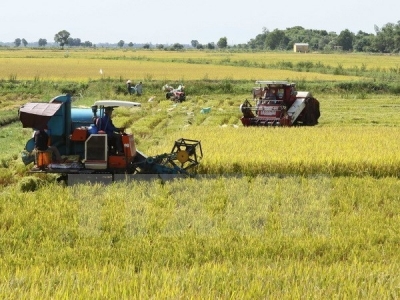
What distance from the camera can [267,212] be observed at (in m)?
8.68

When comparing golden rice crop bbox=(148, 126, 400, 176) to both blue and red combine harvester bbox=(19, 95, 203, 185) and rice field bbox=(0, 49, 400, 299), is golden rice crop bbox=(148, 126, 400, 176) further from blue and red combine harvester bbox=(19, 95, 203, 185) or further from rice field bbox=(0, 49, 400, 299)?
blue and red combine harvester bbox=(19, 95, 203, 185)

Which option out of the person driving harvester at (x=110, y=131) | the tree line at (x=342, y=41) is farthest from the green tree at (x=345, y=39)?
the person driving harvester at (x=110, y=131)

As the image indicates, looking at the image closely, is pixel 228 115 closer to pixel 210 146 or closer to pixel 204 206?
pixel 210 146

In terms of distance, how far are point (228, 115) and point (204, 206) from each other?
15.4 m

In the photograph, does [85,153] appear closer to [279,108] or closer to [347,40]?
[279,108]

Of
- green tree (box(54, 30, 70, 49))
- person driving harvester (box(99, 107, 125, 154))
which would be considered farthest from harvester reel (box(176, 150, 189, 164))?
green tree (box(54, 30, 70, 49))

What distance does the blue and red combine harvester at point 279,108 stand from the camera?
2038 centimetres

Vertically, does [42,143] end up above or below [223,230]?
above

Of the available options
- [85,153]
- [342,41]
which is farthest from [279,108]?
[342,41]

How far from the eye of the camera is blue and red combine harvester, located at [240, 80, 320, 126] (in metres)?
20.4

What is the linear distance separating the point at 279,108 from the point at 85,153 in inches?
429

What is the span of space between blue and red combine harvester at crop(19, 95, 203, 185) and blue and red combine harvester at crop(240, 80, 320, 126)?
9009mm

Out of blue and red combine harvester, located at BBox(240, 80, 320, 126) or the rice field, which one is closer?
the rice field

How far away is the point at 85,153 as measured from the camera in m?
10.9
